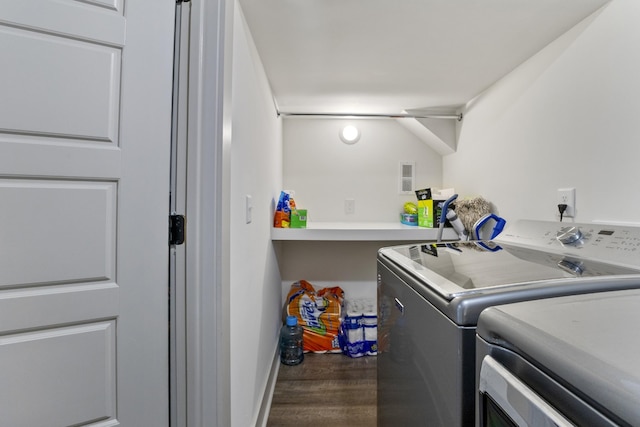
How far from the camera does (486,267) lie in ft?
2.92

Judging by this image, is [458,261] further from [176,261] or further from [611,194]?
[176,261]

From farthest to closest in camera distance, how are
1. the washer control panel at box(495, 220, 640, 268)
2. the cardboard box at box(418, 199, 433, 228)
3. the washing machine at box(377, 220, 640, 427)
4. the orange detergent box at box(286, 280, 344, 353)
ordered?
the orange detergent box at box(286, 280, 344, 353) < the cardboard box at box(418, 199, 433, 228) < the washer control panel at box(495, 220, 640, 268) < the washing machine at box(377, 220, 640, 427)

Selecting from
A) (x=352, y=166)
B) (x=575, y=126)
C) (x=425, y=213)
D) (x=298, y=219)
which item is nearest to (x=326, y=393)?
(x=298, y=219)

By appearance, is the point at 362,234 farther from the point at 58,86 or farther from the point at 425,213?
the point at 58,86

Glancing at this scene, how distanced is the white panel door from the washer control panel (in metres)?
1.39

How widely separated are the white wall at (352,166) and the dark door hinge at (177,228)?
167 centimetres

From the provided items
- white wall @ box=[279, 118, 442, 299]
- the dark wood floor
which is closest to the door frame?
the dark wood floor

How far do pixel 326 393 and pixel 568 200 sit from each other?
166cm

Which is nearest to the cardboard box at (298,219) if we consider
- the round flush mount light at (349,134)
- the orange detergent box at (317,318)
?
the orange detergent box at (317,318)

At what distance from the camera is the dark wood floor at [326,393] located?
1.55 meters

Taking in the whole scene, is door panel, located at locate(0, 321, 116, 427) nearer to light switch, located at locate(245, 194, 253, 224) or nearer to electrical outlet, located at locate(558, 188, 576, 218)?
light switch, located at locate(245, 194, 253, 224)

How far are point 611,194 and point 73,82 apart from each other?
1860 millimetres

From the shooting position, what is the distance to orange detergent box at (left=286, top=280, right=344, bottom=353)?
2.25 meters

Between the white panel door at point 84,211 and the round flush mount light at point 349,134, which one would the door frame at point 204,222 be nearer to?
the white panel door at point 84,211
